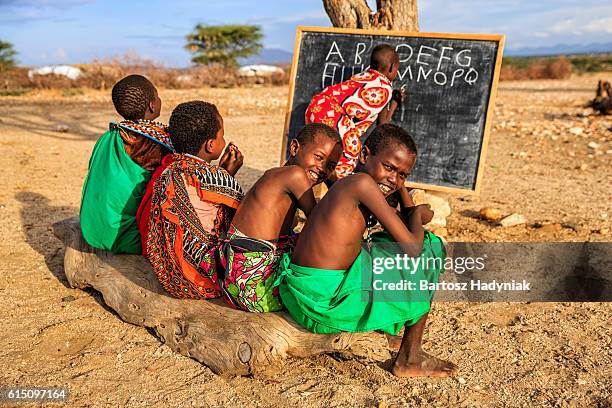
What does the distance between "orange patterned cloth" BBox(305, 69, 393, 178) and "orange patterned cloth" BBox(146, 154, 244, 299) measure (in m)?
1.63

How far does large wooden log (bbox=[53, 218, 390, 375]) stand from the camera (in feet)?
9.75

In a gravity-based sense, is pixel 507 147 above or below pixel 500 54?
below

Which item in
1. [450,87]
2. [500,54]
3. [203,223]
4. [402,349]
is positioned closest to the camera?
[402,349]

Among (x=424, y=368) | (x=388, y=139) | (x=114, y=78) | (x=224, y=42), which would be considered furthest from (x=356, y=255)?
(x=224, y=42)

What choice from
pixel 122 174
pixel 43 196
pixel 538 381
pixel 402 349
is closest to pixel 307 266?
pixel 402 349

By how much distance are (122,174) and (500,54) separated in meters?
3.10

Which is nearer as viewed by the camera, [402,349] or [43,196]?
[402,349]

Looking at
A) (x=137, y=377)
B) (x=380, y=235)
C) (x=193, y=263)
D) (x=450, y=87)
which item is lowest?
(x=137, y=377)

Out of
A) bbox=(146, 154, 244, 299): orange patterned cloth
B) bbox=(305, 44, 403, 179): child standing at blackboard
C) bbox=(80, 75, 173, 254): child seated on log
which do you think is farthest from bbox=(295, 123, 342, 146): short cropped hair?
bbox=(305, 44, 403, 179): child standing at blackboard

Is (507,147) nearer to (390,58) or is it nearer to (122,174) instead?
(390,58)

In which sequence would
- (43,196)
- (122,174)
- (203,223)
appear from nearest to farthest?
(203,223), (122,174), (43,196)

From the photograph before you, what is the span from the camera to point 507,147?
9391mm

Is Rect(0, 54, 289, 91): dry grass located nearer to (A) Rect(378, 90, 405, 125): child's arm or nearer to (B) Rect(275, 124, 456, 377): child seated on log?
(A) Rect(378, 90, 405, 125): child's arm

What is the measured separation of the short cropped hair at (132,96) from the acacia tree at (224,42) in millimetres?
28972
